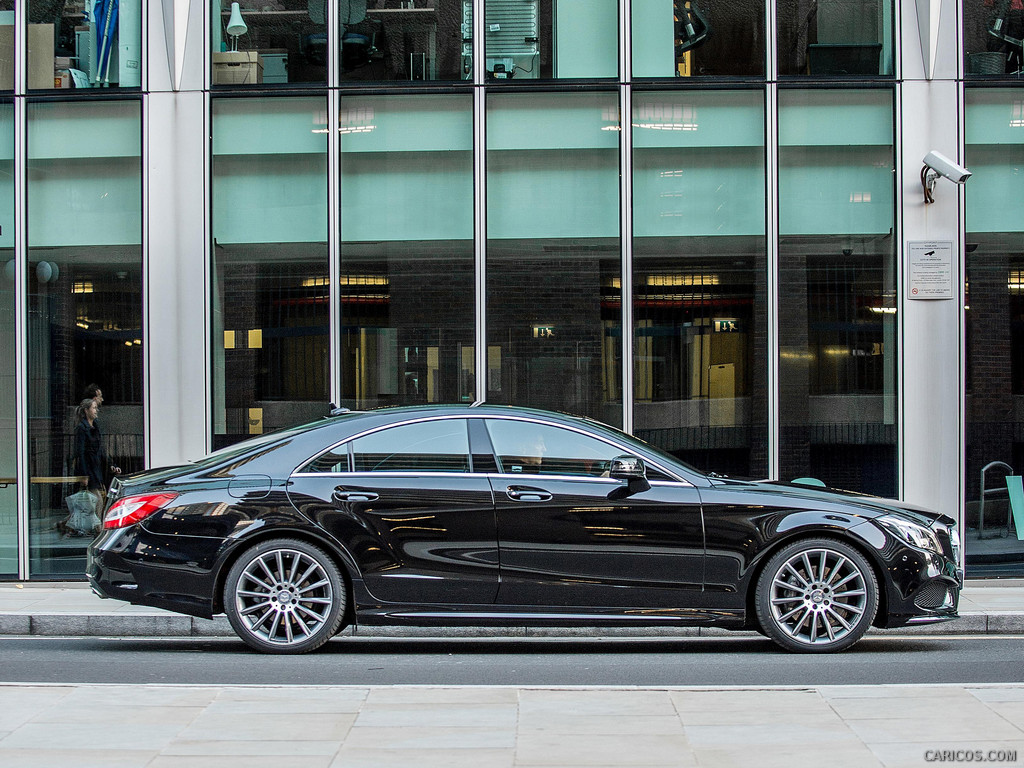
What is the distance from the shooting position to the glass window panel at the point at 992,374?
1120 cm

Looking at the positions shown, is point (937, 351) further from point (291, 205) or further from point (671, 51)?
point (291, 205)

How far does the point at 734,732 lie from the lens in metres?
4.96

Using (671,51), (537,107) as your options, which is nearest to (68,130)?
(537,107)

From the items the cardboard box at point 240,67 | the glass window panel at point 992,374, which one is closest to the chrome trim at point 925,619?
the glass window panel at point 992,374

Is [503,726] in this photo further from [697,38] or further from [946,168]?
[697,38]

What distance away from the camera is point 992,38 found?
37.1 feet

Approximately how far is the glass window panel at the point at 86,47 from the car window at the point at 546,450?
656cm

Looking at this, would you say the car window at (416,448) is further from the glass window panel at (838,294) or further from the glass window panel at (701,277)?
the glass window panel at (838,294)

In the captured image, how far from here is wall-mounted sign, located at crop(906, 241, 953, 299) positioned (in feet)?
36.7

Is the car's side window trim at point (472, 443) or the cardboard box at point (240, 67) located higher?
the cardboard box at point (240, 67)

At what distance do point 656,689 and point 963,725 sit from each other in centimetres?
145

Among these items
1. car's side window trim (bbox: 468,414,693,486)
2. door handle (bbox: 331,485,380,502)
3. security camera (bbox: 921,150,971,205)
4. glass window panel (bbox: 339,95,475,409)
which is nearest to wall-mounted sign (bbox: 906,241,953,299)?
security camera (bbox: 921,150,971,205)

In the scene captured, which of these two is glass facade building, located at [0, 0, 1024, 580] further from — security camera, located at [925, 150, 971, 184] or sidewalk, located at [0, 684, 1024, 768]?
sidewalk, located at [0, 684, 1024, 768]

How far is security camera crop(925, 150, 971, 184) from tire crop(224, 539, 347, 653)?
699 centimetres
